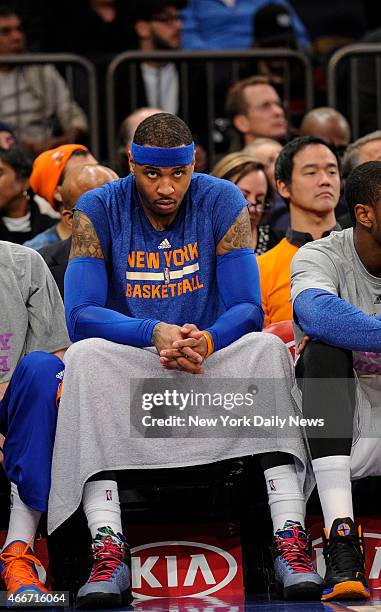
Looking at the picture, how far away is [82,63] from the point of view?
7.27 metres

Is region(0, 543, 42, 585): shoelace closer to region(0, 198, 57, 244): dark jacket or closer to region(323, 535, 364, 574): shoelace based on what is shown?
region(323, 535, 364, 574): shoelace

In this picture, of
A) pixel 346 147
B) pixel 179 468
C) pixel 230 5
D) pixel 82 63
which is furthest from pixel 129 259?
pixel 230 5

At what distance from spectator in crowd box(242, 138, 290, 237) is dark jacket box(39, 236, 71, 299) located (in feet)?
4.12

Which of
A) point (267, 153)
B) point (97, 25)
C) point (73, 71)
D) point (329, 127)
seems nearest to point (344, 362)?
point (267, 153)

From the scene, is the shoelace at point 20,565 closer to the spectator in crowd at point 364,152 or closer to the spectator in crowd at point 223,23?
the spectator in crowd at point 364,152

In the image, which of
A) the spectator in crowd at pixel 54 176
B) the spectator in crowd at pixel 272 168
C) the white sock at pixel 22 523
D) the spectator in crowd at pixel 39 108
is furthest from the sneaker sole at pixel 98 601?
the spectator in crowd at pixel 39 108

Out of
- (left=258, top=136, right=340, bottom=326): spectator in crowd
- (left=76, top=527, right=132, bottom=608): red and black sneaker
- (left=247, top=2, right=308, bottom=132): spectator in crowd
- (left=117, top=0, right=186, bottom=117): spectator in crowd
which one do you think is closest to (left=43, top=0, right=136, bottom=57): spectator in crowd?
(left=117, top=0, right=186, bottom=117): spectator in crowd

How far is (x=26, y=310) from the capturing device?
440 cm

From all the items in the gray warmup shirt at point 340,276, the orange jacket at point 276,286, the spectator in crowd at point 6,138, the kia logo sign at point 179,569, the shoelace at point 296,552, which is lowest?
the kia logo sign at point 179,569


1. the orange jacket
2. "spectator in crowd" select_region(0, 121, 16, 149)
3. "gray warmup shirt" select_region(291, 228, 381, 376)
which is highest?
"spectator in crowd" select_region(0, 121, 16, 149)

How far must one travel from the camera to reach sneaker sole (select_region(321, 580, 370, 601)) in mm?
3605

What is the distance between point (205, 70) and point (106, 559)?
15.0ft

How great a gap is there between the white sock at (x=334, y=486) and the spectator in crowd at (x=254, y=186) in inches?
80.5

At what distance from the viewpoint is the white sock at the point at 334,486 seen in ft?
12.4
